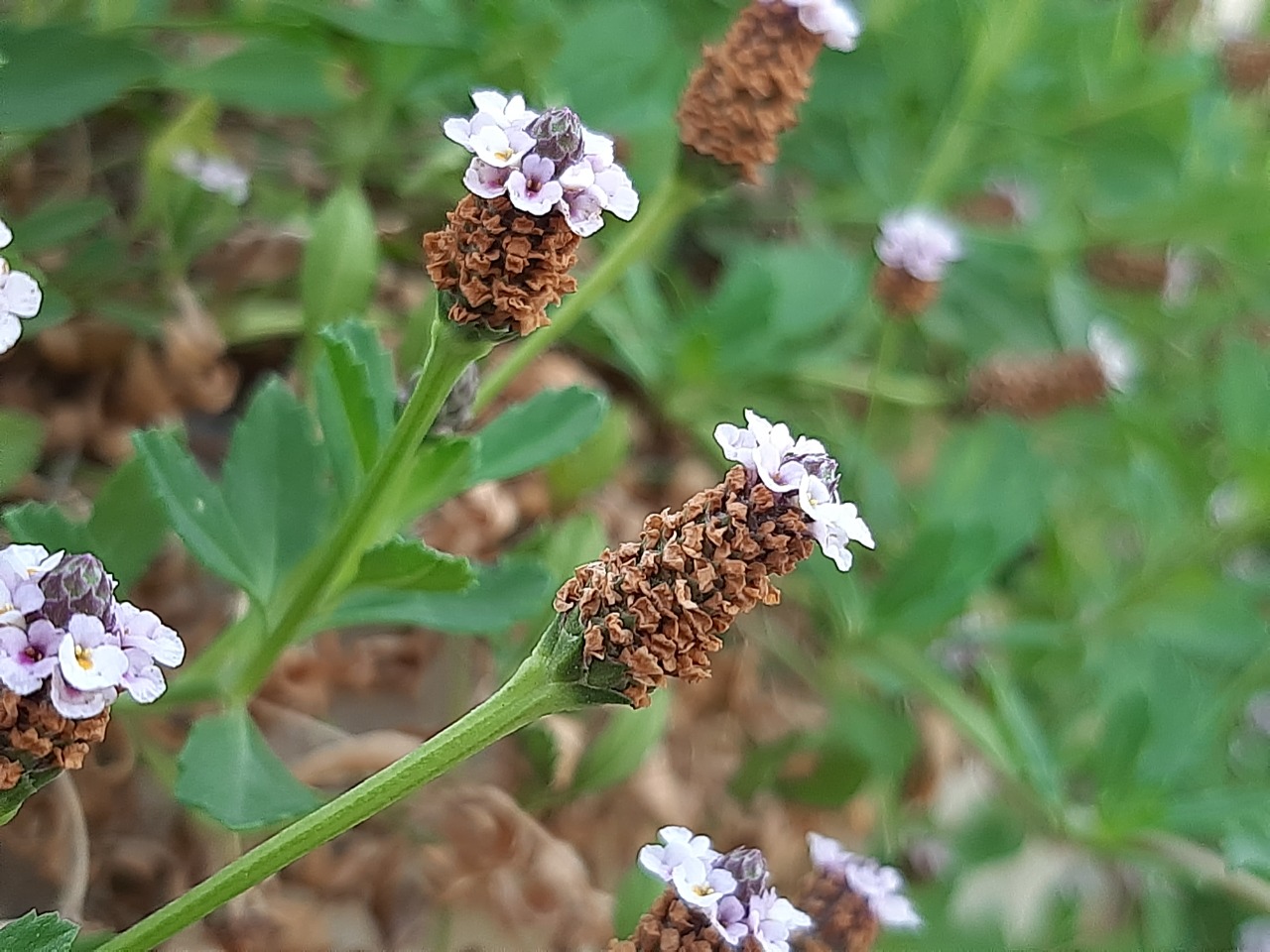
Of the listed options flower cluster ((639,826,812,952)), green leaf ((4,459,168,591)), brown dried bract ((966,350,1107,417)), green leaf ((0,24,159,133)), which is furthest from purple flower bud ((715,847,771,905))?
brown dried bract ((966,350,1107,417))

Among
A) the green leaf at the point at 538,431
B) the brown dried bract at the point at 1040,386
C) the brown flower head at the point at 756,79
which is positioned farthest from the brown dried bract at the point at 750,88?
the brown dried bract at the point at 1040,386

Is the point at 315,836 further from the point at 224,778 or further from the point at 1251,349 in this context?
the point at 1251,349

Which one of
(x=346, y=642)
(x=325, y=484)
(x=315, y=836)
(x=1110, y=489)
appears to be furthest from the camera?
(x=1110, y=489)

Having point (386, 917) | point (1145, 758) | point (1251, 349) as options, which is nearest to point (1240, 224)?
point (1251, 349)

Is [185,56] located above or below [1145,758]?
above

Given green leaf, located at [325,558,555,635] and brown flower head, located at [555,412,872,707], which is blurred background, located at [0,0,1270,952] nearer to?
green leaf, located at [325,558,555,635]

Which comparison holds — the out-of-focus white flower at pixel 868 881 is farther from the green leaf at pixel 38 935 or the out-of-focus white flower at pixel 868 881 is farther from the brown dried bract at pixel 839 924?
the green leaf at pixel 38 935
